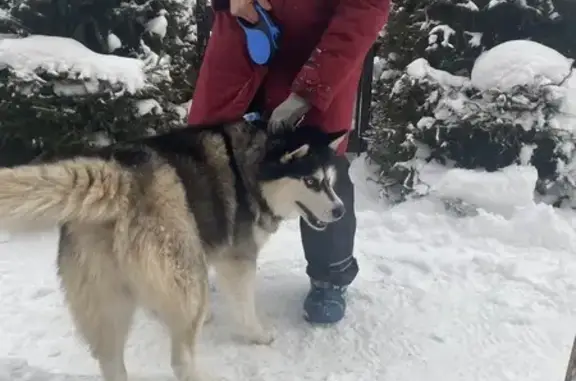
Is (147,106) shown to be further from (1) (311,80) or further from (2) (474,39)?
(2) (474,39)

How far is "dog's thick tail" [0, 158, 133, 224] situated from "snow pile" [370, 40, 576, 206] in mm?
2718

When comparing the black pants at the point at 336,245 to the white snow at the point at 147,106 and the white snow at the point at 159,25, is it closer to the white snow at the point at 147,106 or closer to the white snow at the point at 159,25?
the white snow at the point at 147,106

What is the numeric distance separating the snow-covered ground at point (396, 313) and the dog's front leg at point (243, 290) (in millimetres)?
73

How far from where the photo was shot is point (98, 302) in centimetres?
227

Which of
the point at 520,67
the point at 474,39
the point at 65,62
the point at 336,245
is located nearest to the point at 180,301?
the point at 336,245

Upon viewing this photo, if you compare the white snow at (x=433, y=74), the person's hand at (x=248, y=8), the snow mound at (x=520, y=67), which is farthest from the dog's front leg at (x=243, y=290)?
the snow mound at (x=520, y=67)

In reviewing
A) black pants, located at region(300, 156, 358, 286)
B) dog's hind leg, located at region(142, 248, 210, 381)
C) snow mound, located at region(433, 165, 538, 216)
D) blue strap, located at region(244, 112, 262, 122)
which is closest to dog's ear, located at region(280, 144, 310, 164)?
blue strap, located at region(244, 112, 262, 122)

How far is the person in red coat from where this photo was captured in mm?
2564

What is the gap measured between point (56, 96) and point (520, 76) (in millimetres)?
2942

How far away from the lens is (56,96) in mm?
3814

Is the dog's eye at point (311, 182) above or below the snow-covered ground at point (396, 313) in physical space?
above

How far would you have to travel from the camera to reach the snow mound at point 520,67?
4223 millimetres

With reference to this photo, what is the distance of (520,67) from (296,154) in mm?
2310

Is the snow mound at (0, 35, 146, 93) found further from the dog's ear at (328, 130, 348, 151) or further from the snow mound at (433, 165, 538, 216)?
the snow mound at (433, 165, 538, 216)
